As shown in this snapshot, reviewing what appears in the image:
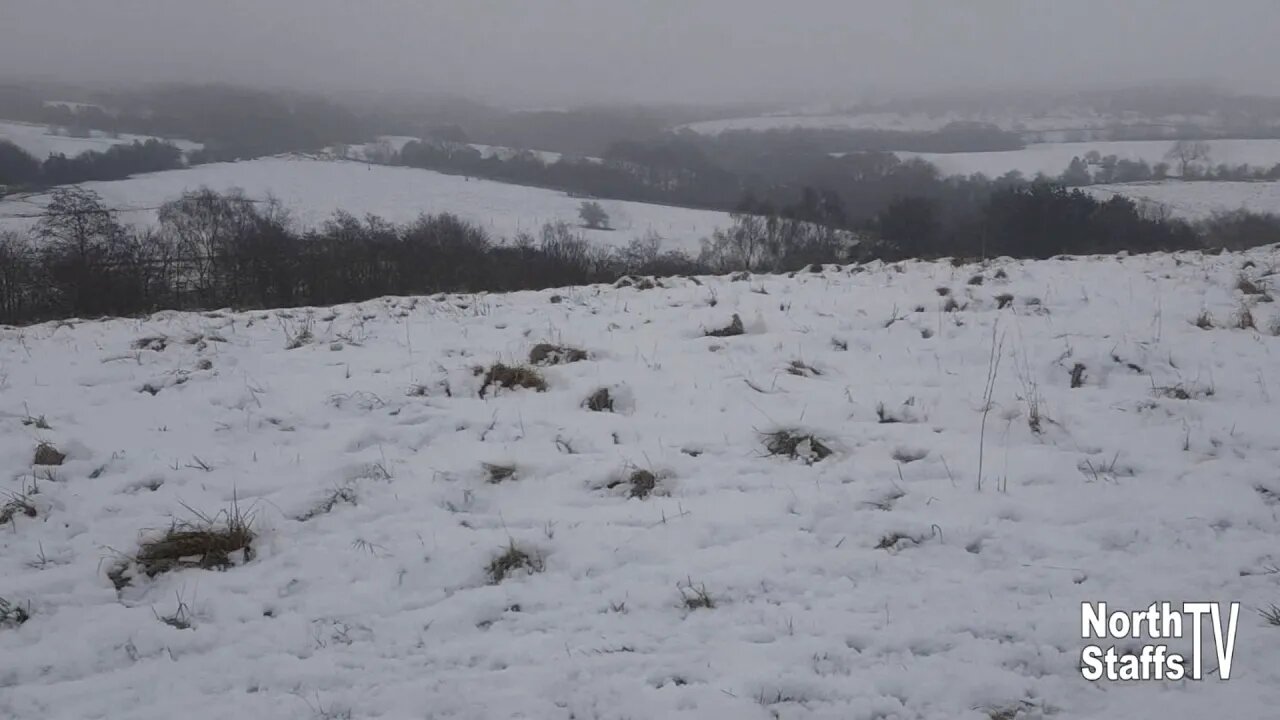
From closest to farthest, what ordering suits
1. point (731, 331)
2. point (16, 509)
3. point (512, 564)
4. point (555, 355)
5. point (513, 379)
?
point (512, 564) → point (16, 509) → point (513, 379) → point (555, 355) → point (731, 331)

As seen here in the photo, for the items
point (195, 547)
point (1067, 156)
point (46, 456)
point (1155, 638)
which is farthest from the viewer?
point (1067, 156)

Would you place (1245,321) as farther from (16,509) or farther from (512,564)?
(16,509)

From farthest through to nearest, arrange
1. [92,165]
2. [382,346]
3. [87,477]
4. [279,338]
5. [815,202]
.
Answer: [92,165]
[815,202]
[279,338]
[382,346]
[87,477]

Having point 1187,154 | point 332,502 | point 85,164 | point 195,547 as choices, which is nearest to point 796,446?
point 332,502

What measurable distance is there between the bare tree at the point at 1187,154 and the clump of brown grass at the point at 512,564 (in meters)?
71.8

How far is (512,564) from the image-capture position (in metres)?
3.67

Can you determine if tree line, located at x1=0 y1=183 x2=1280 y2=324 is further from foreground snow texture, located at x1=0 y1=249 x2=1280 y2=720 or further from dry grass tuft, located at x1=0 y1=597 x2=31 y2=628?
dry grass tuft, located at x1=0 y1=597 x2=31 y2=628

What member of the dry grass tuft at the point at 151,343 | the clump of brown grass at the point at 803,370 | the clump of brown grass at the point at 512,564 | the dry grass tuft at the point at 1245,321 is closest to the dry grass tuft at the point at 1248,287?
the dry grass tuft at the point at 1245,321

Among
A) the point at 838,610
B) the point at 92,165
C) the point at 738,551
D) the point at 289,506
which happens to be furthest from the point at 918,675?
the point at 92,165

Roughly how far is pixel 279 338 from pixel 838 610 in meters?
7.24

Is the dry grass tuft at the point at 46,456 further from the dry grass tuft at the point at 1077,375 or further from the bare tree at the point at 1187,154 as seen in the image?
the bare tree at the point at 1187,154

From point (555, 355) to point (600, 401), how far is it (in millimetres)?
1322

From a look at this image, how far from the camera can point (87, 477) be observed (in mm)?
4613

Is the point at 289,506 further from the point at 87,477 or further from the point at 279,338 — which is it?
the point at 279,338
